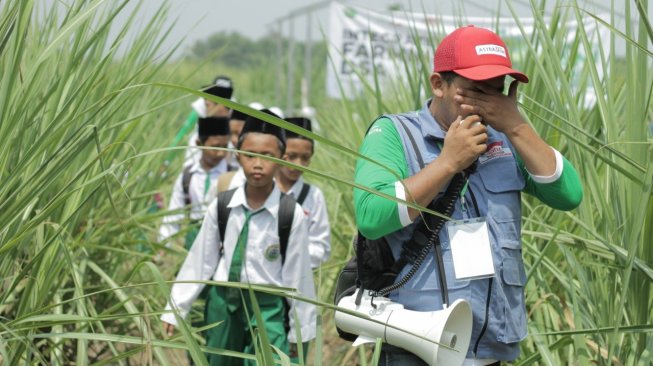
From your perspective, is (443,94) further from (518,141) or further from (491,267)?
(491,267)

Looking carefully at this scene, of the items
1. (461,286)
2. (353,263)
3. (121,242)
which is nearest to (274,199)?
(121,242)

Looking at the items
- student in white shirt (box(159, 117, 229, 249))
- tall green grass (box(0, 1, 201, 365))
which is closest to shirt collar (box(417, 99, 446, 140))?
tall green grass (box(0, 1, 201, 365))

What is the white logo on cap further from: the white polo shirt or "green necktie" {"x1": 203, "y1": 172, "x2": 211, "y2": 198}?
"green necktie" {"x1": 203, "y1": 172, "x2": 211, "y2": 198}

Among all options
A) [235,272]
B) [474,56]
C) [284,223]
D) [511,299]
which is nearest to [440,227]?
[511,299]

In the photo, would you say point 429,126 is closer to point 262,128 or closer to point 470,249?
point 470,249

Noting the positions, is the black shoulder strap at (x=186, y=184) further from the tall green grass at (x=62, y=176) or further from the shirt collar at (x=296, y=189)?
the tall green grass at (x=62, y=176)

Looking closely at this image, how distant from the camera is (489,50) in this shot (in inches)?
116

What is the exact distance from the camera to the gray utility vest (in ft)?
9.65

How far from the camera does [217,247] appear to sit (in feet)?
15.2

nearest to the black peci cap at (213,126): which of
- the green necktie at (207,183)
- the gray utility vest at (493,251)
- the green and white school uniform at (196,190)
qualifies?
the green and white school uniform at (196,190)

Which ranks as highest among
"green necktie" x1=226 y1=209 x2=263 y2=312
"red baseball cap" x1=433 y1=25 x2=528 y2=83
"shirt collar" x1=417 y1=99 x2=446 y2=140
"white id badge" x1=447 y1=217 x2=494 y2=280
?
"red baseball cap" x1=433 y1=25 x2=528 y2=83

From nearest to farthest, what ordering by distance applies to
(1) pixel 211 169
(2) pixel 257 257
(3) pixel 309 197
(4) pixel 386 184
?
(4) pixel 386 184
(2) pixel 257 257
(3) pixel 309 197
(1) pixel 211 169

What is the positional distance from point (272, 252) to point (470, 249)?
69.3 inches

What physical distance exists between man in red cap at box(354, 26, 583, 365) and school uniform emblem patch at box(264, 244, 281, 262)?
1581 millimetres
